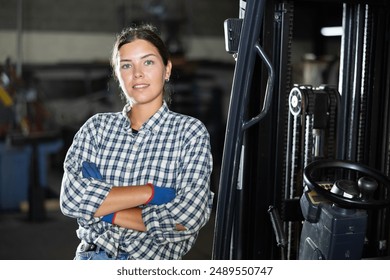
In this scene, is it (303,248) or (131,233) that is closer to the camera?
(131,233)

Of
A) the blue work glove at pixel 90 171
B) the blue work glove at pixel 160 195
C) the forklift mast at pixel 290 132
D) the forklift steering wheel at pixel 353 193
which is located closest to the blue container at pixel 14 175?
the forklift mast at pixel 290 132

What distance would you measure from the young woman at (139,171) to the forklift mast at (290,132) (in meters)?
0.22

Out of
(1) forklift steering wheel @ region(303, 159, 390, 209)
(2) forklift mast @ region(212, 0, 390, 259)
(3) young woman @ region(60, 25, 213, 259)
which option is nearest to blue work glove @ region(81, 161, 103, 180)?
(3) young woman @ region(60, 25, 213, 259)

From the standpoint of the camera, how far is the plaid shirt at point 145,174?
1.69m

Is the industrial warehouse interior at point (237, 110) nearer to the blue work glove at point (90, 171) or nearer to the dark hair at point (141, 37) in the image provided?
the dark hair at point (141, 37)

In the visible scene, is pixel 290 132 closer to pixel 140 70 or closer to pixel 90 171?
pixel 140 70

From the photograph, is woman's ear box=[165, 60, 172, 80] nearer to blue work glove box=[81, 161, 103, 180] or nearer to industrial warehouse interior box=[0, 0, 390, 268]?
industrial warehouse interior box=[0, 0, 390, 268]

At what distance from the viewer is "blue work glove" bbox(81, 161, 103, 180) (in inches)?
67.9

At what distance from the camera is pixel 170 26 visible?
7.80 meters

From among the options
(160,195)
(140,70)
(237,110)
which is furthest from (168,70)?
(160,195)
